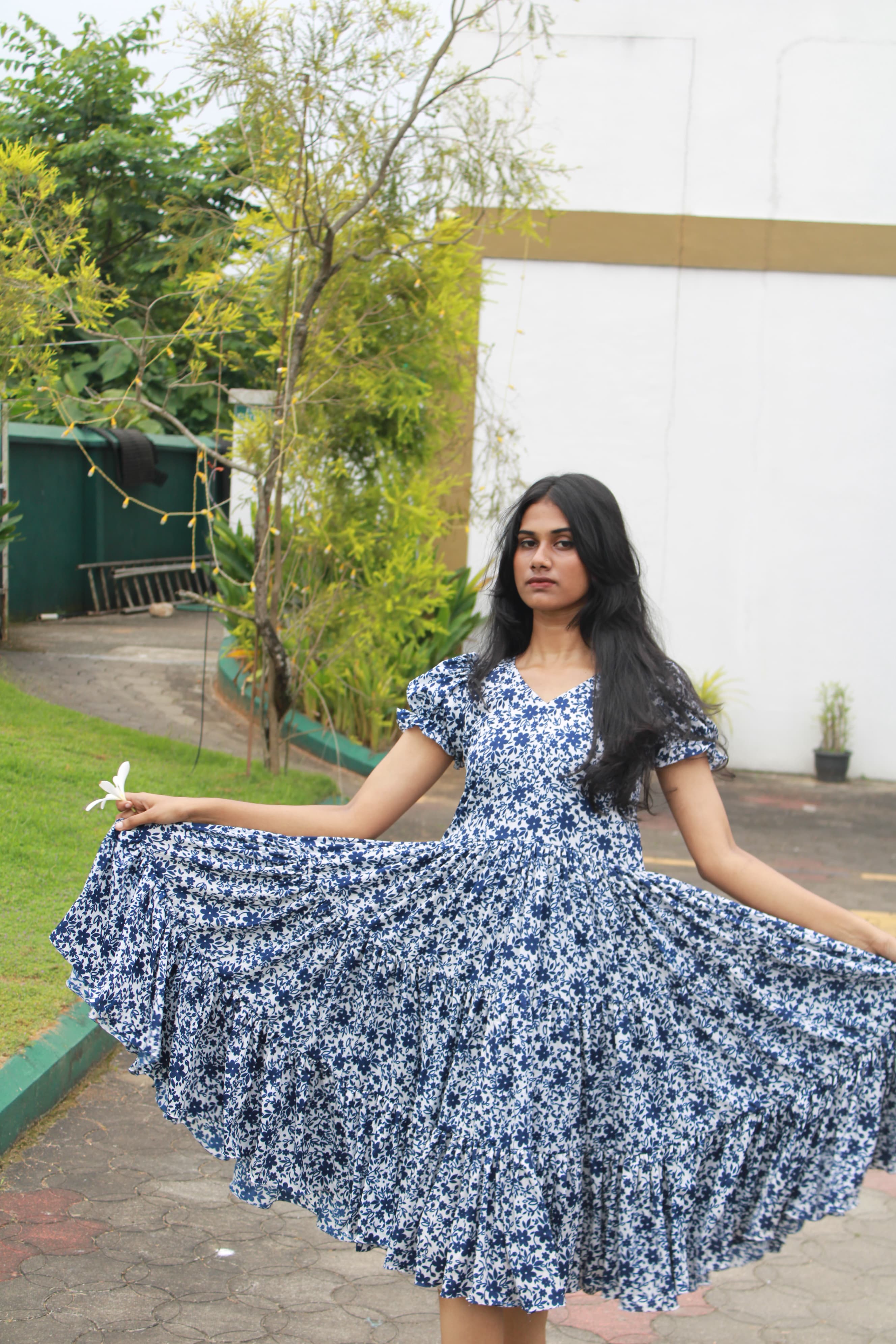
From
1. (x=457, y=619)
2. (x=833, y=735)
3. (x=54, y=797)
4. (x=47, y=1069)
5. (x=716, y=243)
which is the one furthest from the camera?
(x=833, y=735)

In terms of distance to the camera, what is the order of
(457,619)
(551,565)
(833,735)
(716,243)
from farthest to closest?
(833,735)
(716,243)
(457,619)
(551,565)

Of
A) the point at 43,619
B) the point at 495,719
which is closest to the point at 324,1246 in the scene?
the point at 495,719

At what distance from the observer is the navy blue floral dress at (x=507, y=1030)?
2406 millimetres

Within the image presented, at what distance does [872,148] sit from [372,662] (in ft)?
19.6

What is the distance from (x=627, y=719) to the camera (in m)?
2.56

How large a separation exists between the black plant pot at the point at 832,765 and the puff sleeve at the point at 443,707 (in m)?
8.77

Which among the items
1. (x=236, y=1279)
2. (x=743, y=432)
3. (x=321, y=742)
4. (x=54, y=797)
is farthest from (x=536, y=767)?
(x=743, y=432)

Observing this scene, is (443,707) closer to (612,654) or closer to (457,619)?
(612,654)

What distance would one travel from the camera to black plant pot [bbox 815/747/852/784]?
1097 cm

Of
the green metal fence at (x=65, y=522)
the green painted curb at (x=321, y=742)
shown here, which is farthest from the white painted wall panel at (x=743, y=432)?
the green metal fence at (x=65, y=522)

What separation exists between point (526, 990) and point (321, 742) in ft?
24.4

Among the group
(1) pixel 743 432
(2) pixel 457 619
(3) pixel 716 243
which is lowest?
(2) pixel 457 619

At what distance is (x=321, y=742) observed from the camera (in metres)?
9.81

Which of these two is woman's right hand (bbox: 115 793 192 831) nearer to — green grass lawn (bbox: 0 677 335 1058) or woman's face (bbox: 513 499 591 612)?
woman's face (bbox: 513 499 591 612)
